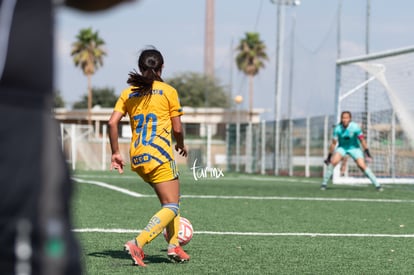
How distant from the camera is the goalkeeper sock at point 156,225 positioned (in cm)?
743

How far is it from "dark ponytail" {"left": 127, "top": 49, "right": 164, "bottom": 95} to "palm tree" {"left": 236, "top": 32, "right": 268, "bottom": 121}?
212 ft

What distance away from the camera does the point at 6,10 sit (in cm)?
220

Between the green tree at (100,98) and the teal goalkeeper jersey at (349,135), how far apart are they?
84.2m

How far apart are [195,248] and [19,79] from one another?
6637 millimetres

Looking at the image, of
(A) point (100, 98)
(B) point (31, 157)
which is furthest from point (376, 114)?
(A) point (100, 98)

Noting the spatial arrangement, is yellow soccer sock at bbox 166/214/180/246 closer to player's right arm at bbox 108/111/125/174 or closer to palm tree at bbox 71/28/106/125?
player's right arm at bbox 108/111/125/174

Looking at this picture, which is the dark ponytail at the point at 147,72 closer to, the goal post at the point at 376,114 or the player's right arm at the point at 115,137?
the player's right arm at the point at 115,137

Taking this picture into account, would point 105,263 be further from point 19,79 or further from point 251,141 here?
point 251,141

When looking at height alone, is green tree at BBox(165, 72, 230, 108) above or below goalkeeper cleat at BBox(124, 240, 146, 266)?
above

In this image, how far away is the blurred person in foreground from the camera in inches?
83.6

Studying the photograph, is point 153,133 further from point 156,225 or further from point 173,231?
point 173,231

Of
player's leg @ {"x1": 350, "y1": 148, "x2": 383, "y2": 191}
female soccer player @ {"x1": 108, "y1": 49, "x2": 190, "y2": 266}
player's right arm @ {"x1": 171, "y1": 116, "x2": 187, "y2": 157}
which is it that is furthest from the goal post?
female soccer player @ {"x1": 108, "y1": 49, "x2": 190, "y2": 266}

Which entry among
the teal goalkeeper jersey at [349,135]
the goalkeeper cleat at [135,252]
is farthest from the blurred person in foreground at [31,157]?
the teal goalkeeper jersey at [349,135]

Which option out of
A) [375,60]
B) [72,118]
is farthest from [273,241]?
[72,118]
